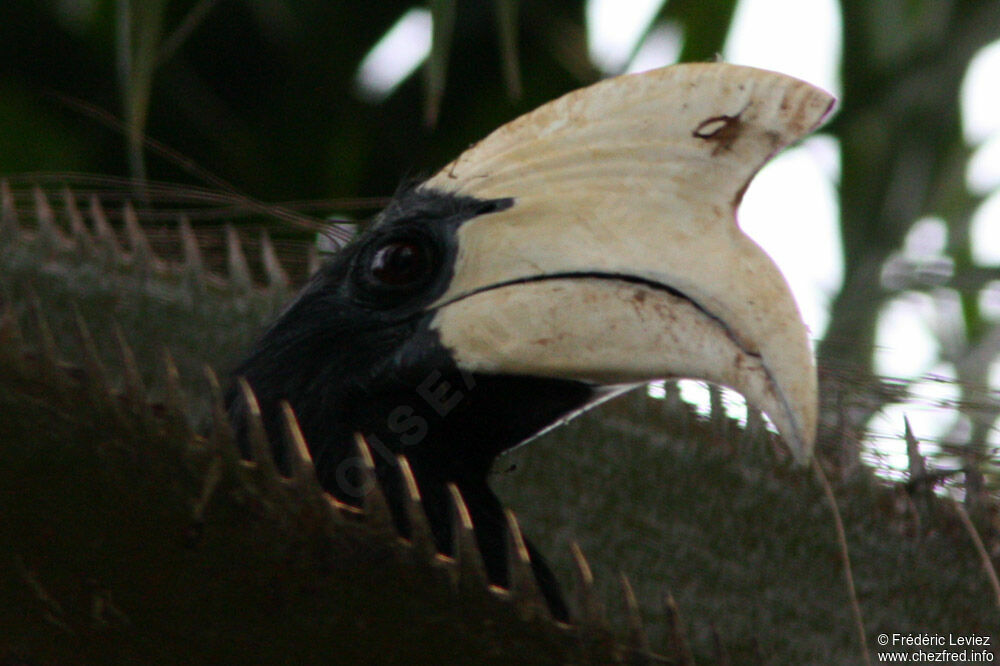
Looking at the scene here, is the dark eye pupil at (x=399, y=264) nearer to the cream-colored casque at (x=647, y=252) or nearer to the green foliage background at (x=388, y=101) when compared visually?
the cream-colored casque at (x=647, y=252)

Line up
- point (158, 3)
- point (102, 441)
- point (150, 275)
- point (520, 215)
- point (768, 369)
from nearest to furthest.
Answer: point (102, 441) < point (768, 369) < point (520, 215) < point (150, 275) < point (158, 3)

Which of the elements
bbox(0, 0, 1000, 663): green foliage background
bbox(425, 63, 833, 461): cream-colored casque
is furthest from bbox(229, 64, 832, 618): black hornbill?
bbox(0, 0, 1000, 663): green foliage background

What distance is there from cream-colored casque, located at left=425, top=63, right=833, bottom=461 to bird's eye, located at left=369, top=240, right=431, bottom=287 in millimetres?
88

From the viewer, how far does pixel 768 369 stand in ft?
3.02

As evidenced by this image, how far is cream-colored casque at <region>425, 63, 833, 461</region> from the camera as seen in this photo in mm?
Result: 950

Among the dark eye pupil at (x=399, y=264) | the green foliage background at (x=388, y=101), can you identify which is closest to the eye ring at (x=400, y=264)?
the dark eye pupil at (x=399, y=264)

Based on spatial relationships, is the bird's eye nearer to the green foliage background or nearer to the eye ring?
the eye ring

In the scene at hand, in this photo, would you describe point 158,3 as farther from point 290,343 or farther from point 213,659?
point 213,659

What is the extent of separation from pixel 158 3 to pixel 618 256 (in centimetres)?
89

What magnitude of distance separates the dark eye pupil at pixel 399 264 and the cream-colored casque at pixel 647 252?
0.09 m

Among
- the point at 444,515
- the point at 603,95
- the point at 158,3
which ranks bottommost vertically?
the point at 444,515

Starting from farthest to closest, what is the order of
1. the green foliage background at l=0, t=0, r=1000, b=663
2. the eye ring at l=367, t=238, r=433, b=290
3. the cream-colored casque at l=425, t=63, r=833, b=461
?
1. the green foliage background at l=0, t=0, r=1000, b=663
2. the eye ring at l=367, t=238, r=433, b=290
3. the cream-colored casque at l=425, t=63, r=833, b=461

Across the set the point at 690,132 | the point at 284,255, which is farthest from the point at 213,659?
the point at 284,255

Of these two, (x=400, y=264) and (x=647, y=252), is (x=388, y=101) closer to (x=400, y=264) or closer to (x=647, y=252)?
(x=400, y=264)
